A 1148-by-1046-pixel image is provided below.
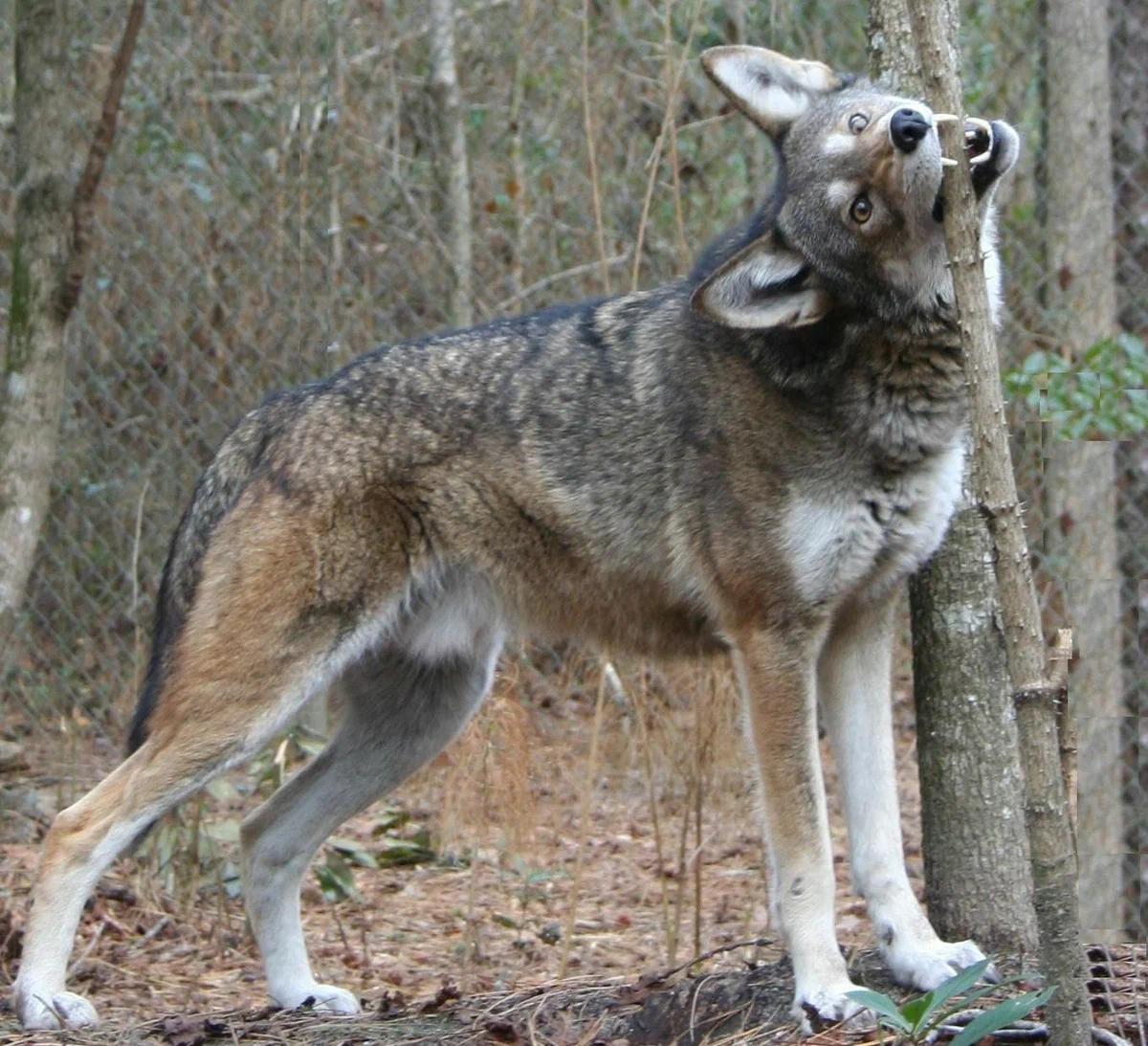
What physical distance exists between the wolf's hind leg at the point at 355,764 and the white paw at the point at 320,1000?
0.40 ft

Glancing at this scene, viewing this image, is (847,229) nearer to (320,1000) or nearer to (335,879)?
(320,1000)

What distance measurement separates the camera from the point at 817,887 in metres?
3.88

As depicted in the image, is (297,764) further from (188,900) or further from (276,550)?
(276,550)

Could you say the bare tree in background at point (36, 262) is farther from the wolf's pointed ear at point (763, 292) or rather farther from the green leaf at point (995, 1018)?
the green leaf at point (995, 1018)

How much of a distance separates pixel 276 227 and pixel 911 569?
4578 millimetres

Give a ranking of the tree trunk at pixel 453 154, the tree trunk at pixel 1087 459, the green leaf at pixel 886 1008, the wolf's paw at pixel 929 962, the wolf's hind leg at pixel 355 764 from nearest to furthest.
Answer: the green leaf at pixel 886 1008 → the wolf's paw at pixel 929 962 → the wolf's hind leg at pixel 355 764 → the tree trunk at pixel 1087 459 → the tree trunk at pixel 453 154

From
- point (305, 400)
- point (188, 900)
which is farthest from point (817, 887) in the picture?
point (188, 900)

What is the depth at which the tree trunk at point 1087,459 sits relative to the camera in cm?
526

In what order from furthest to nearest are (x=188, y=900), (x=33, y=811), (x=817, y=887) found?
(x=33, y=811), (x=188, y=900), (x=817, y=887)

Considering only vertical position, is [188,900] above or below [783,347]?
below

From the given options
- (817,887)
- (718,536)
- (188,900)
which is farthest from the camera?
(188,900)

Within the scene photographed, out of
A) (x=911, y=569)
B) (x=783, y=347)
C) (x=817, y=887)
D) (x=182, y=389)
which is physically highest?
(x=182, y=389)

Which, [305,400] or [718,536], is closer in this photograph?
[718,536]

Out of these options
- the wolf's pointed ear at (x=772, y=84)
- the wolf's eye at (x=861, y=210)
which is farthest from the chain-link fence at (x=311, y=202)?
the wolf's eye at (x=861, y=210)
